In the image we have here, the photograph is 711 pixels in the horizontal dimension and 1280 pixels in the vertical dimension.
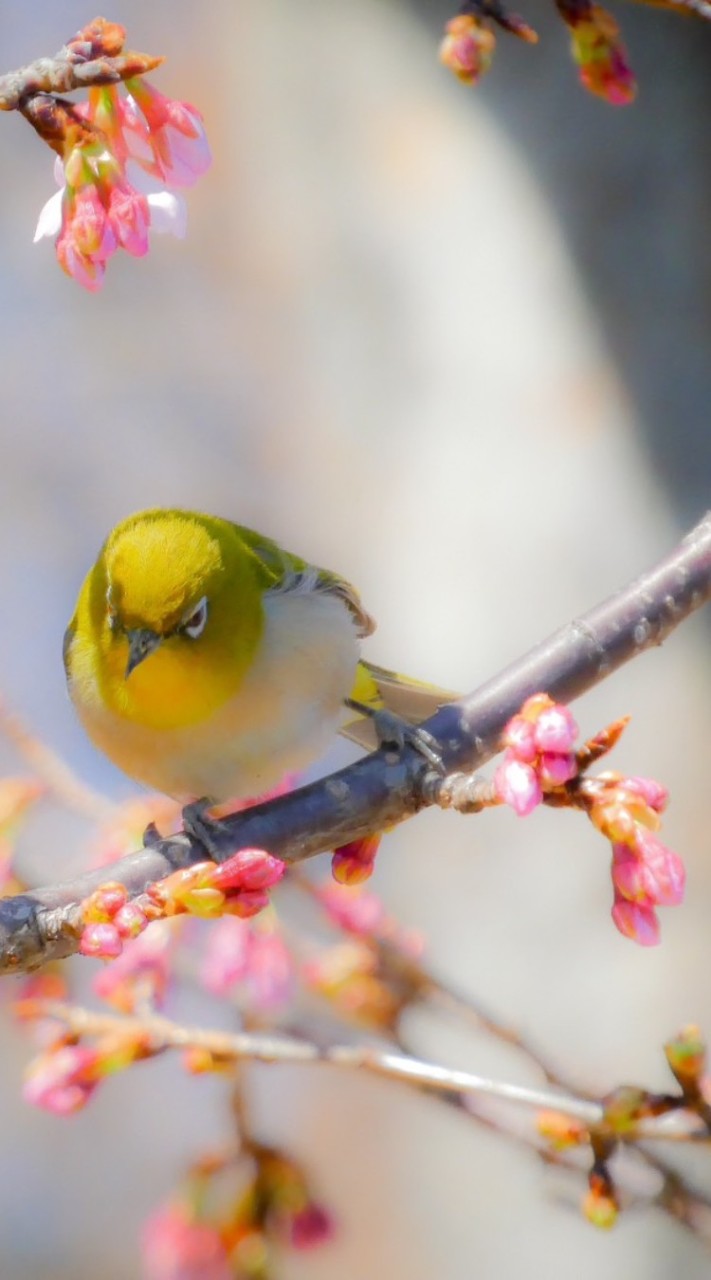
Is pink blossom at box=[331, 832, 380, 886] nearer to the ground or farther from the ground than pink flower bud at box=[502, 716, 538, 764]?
nearer to the ground

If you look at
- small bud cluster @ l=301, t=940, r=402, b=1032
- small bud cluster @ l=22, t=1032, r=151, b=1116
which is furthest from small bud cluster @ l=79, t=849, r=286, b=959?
small bud cluster @ l=301, t=940, r=402, b=1032

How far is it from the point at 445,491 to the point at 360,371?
0.58 m

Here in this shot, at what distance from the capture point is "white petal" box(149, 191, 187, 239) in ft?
5.27

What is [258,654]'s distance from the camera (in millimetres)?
2262

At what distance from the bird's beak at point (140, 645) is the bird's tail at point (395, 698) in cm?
56

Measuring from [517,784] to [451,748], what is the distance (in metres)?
0.44

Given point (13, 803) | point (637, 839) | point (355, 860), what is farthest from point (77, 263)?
point (13, 803)

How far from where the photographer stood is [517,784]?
1343mm

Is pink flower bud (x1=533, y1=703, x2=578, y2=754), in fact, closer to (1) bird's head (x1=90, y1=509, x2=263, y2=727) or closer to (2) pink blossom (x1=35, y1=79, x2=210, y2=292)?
(2) pink blossom (x1=35, y1=79, x2=210, y2=292)

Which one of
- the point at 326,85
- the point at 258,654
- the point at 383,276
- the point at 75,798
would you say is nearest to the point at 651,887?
the point at 258,654

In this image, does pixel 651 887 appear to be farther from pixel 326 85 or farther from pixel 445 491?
pixel 326 85

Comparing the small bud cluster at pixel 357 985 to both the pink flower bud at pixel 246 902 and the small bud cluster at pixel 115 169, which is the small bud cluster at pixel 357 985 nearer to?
the pink flower bud at pixel 246 902

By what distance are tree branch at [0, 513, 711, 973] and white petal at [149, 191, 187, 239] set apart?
737 mm

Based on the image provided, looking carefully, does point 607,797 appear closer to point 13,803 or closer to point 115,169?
point 115,169
